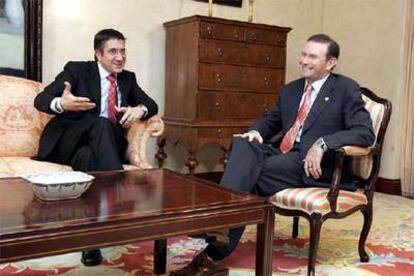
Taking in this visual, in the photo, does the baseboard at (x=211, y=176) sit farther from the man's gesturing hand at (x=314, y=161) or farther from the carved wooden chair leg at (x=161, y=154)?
the man's gesturing hand at (x=314, y=161)

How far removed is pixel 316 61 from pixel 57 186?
1614 millimetres

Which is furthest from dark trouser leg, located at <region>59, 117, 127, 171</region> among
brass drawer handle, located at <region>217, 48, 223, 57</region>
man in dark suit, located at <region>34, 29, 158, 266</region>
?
brass drawer handle, located at <region>217, 48, 223, 57</region>

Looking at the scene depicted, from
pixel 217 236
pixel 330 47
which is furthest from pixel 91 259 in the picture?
pixel 330 47

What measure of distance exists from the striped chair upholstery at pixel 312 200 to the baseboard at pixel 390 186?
2307mm

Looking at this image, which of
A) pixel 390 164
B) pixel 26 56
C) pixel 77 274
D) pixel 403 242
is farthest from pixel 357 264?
pixel 26 56

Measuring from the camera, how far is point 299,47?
5098mm

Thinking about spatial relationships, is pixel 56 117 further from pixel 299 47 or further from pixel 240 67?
pixel 299 47

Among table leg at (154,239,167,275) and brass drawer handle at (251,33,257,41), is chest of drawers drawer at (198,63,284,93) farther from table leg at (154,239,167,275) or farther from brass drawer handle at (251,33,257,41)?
table leg at (154,239,167,275)

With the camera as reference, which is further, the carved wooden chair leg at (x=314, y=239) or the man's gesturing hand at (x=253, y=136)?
the man's gesturing hand at (x=253, y=136)

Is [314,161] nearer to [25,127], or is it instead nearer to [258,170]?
[258,170]

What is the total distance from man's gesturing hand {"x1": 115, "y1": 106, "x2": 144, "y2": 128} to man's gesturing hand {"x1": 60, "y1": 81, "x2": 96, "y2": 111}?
0.19 metres

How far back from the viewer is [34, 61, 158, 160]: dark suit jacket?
9.32ft

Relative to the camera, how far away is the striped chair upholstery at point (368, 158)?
2584mm

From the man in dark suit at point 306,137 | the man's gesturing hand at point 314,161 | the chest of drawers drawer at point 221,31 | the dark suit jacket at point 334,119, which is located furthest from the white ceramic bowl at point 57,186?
the chest of drawers drawer at point 221,31
